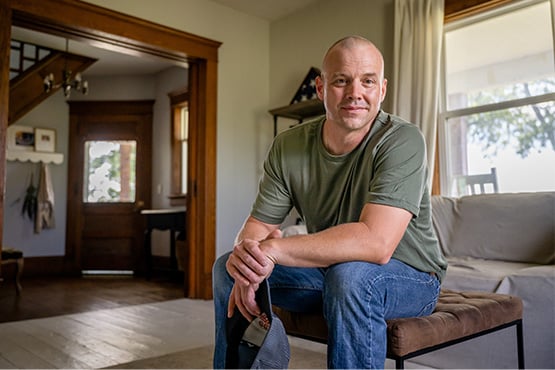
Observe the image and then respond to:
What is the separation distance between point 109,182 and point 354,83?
5.65 m

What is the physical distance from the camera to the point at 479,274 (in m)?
2.07

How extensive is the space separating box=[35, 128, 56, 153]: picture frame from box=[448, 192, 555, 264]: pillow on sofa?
5.20 metres

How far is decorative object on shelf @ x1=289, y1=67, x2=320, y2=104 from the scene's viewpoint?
399 cm

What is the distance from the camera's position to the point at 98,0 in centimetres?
339

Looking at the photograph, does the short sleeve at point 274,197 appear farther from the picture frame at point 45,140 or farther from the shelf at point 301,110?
the picture frame at point 45,140

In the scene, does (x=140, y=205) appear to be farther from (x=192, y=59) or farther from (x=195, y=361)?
(x=195, y=361)

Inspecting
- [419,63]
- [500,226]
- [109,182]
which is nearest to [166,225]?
[109,182]

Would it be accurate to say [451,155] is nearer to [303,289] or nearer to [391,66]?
[391,66]

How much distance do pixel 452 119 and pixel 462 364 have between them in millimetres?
1809

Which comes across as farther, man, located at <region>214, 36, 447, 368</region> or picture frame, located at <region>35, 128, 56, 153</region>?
picture frame, located at <region>35, 128, 56, 153</region>

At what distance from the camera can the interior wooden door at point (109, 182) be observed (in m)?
6.09

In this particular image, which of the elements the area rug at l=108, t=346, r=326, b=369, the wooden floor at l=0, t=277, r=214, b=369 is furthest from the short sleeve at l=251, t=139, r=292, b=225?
the wooden floor at l=0, t=277, r=214, b=369

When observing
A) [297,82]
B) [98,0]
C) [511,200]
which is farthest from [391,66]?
[98,0]

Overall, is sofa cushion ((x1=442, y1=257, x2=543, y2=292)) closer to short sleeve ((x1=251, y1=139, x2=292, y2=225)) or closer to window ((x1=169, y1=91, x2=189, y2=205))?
short sleeve ((x1=251, y1=139, x2=292, y2=225))
